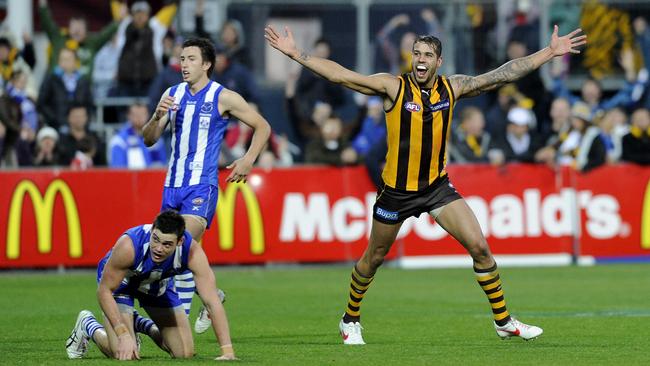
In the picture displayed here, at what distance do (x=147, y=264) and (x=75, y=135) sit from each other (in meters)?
11.4

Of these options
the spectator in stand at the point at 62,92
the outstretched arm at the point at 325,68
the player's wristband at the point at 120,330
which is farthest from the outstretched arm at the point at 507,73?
the spectator in stand at the point at 62,92

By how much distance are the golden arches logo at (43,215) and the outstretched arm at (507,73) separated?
9788 mm

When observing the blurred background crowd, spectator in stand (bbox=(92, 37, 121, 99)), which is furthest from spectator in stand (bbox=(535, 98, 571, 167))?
spectator in stand (bbox=(92, 37, 121, 99))

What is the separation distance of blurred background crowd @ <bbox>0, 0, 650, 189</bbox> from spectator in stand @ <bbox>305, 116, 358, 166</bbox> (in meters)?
0.02

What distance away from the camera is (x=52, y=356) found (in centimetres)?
1086

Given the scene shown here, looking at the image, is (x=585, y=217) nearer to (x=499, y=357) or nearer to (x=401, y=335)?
(x=401, y=335)

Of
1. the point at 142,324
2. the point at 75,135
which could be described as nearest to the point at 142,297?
the point at 142,324

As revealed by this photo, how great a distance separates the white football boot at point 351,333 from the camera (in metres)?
12.0

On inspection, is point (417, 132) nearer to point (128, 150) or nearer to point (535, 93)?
point (128, 150)

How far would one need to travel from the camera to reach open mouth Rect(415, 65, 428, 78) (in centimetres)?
1155

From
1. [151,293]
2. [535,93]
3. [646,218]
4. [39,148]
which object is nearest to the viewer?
[151,293]

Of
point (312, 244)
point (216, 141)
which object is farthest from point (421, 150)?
point (312, 244)

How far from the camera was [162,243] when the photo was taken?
9.88m

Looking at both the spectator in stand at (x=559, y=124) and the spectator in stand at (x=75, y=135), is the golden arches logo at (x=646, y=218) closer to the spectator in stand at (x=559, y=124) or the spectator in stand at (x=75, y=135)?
the spectator in stand at (x=559, y=124)
